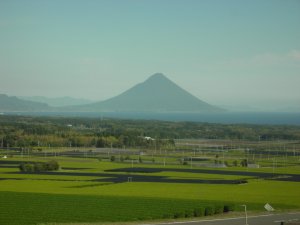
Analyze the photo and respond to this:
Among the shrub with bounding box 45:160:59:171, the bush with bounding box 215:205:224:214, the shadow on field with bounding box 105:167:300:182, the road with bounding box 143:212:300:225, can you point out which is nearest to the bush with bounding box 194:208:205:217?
the bush with bounding box 215:205:224:214

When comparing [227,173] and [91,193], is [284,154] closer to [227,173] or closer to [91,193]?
[227,173]

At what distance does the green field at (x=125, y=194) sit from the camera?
1888 centimetres

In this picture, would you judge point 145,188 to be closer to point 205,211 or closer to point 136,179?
point 136,179

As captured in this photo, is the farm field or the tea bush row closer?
the tea bush row

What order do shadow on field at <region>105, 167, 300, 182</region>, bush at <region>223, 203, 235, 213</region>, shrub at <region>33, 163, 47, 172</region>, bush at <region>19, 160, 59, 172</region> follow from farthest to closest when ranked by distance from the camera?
shrub at <region>33, 163, 47, 172</region>
bush at <region>19, 160, 59, 172</region>
shadow on field at <region>105, 167, 300, 182</region>
bush at <region>223, 203, 235, 213</region>

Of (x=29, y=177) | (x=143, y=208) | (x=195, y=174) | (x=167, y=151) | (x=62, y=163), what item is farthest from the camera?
(x=167, y=151)

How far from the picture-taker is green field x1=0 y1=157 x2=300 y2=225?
18.9 meters

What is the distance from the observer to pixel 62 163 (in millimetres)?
42656

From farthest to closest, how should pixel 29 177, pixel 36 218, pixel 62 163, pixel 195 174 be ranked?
pixel 62 163, pixel 195 174, pixel 29 177, pixel 36 218

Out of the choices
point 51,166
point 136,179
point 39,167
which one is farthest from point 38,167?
point 136,179

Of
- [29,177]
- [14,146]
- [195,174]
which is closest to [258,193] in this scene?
[195,174]

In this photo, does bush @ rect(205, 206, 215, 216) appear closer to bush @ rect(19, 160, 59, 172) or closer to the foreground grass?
the foreground grass

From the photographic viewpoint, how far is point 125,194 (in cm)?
2441

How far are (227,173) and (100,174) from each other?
8028 millimetres
